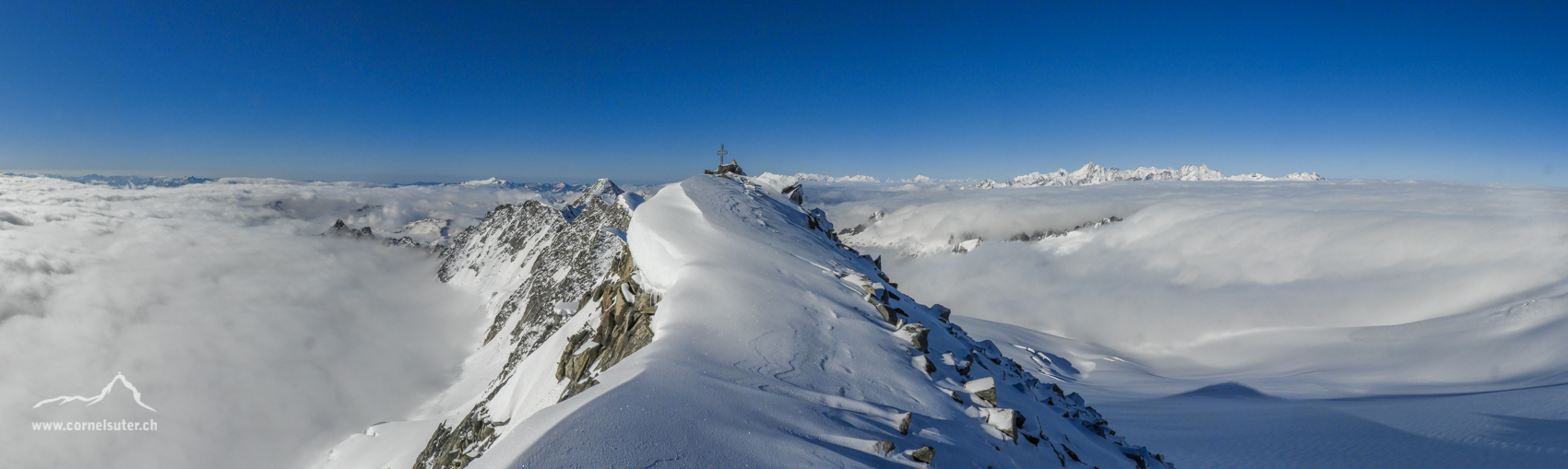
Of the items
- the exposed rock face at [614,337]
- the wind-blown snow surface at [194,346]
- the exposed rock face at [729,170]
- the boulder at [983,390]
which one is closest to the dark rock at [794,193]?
the exposed rock face at [729,170]

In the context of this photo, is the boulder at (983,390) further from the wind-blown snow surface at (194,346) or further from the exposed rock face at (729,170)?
the wind-blown snow surface at (194,346)

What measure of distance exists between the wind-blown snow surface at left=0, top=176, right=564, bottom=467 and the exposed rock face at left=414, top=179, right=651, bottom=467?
8895 millimetres

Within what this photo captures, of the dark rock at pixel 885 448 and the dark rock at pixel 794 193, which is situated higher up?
the dark rock at pixel 794 193

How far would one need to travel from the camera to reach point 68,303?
76.2 m

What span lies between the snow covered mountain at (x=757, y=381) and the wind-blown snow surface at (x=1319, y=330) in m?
14.7

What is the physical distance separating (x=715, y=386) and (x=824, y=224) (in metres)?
25.2

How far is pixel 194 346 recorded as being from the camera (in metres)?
70.5

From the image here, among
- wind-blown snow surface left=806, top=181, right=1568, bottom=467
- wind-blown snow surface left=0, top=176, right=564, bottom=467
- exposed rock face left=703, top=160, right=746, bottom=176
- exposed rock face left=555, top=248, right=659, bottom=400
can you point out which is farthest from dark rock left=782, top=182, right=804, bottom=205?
wind-blown snow surface left=0, top=176, right=564, bottom=467

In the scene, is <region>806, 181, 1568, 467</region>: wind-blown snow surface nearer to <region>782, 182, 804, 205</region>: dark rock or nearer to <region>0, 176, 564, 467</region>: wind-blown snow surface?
<region>782, 182, 804, 205</region>: dark rock

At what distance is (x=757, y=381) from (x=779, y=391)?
0.46 meters

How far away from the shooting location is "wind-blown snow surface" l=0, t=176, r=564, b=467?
53000 mm

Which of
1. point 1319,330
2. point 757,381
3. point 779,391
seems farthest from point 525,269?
point 1319,330

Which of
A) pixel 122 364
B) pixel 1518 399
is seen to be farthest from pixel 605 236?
pixel 1518 399

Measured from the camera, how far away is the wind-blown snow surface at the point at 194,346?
5300 cm
